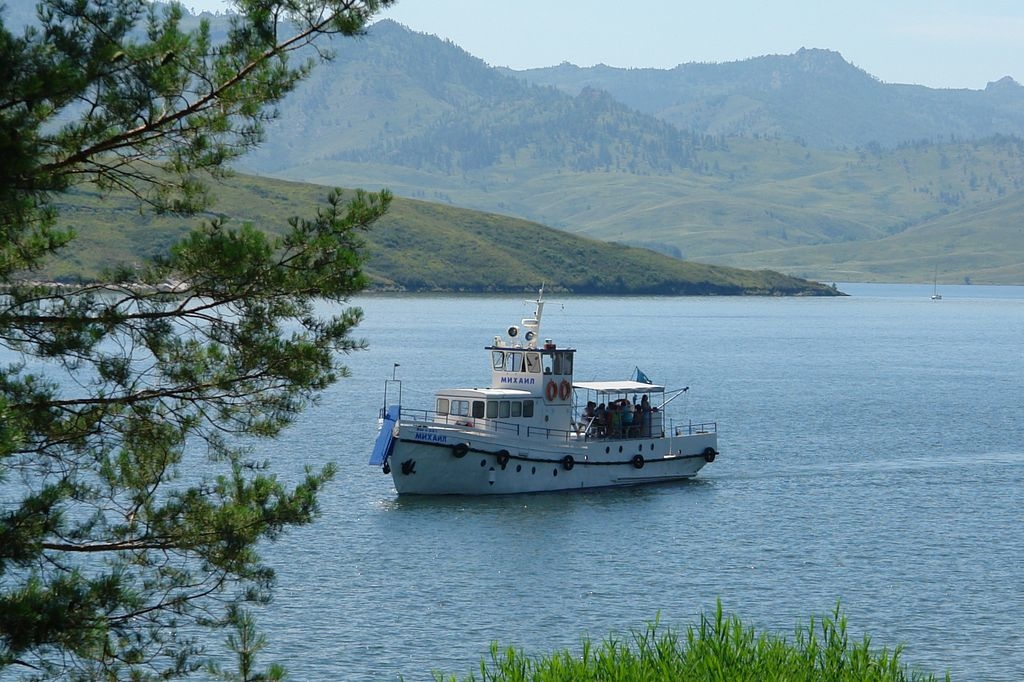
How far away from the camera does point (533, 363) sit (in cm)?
6119

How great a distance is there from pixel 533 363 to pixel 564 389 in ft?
6.13

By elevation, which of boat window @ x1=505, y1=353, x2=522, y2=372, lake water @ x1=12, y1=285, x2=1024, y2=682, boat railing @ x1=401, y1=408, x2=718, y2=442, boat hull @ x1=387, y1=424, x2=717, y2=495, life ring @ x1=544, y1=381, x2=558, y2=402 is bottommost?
lake water @ x1=12, y1=285, x2=1024, y2=682

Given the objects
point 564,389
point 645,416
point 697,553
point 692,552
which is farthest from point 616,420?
point 697,553

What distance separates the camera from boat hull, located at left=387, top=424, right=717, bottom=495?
5788 centimetres

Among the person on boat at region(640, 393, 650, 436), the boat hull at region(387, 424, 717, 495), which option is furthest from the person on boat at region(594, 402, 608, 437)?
the person on boat at region(640, 393, 650, 436)

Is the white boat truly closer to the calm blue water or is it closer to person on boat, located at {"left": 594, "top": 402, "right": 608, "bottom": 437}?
person on boat, located at {"left": 594, "top": 402, "right": 608, "bottom": 437}

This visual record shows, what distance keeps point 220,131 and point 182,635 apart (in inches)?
850

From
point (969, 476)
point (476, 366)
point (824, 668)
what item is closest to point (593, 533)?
point (969, 476)

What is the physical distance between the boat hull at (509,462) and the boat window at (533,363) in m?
3.05

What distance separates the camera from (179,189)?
21.2 meters

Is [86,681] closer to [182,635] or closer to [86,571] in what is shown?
[182,635]

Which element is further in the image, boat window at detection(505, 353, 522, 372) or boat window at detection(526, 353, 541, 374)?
boat window at detection(505, 353, 522, 372)

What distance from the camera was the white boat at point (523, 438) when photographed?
58.0m

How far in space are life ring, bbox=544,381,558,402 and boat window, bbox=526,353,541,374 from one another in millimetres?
780
